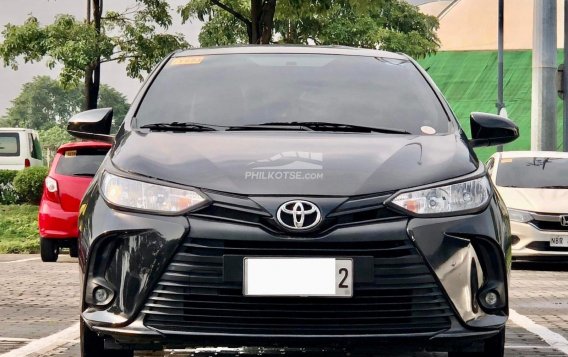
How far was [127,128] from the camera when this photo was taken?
19.6 ft

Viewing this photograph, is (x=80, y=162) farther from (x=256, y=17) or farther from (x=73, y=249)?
(x=256, y=17)

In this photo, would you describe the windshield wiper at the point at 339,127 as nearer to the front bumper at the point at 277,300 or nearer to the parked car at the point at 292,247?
the parked car at the point at 292,247

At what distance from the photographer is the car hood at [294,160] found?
5.10 m

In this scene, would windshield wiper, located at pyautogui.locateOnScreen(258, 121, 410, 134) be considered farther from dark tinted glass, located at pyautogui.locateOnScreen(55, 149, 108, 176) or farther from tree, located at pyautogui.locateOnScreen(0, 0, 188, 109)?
tree, located at pyautogui.locateOnScreen(0, 0, 188, 109)

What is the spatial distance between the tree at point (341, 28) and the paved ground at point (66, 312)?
22668 mm

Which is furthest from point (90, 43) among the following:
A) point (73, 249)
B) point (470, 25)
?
point (470, 25)

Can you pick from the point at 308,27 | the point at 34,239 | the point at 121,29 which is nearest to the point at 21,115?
the point at 308,27

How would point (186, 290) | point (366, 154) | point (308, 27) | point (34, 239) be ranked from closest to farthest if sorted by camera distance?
point (186, 290)
point (366, 154)
point (34, 239)
point (308, 27)

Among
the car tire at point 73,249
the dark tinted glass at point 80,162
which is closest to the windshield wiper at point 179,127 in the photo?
the dark tinted glass at point 80,162

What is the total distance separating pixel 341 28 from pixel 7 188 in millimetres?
22882

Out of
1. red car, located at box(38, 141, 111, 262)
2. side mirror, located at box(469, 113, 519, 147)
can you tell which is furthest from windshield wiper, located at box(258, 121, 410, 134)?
red car, located at box(38, 141, 111, 262)

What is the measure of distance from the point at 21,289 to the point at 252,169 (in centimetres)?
672

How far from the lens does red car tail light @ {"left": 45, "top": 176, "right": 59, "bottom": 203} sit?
15773 millimetres

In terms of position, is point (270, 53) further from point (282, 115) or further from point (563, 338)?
point (563, 338)
